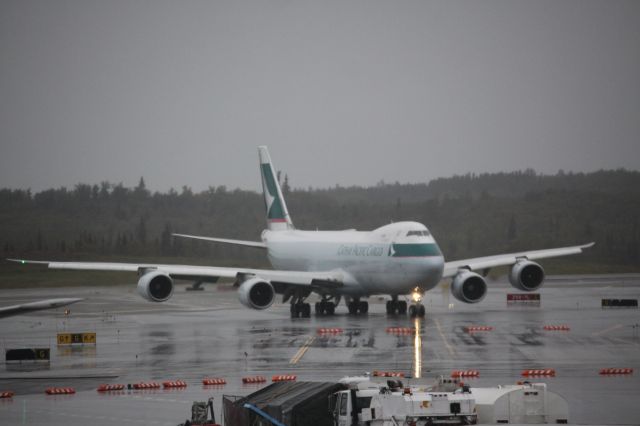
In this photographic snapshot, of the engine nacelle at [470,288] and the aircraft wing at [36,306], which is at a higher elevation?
the engine nacelle at [470,288]

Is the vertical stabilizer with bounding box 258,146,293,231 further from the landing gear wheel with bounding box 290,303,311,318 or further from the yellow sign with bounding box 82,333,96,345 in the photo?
the yellow sign with bounding box 82,333,96,345

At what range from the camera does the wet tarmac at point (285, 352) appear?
85.5 ft

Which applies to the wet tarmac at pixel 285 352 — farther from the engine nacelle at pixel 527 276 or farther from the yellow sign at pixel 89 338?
the engine nacelle at pixel 527 276

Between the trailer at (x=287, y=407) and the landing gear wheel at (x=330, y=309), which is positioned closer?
the trailer at (x=287, y=407)

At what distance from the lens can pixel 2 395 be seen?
27.9m

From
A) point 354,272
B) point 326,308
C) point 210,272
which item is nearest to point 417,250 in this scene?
point 354,272

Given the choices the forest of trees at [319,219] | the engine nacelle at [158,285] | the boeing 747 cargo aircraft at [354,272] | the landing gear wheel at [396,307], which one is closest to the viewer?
the boeing 747 cargo aircraft at [354,272]

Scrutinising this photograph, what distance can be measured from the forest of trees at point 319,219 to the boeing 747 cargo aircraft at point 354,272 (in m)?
30.7

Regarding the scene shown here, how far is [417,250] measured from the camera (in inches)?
1941

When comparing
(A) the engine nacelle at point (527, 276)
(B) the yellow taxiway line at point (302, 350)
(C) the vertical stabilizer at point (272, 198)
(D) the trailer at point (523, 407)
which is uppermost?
(C) the vertical stabilizer at point (272, 198)

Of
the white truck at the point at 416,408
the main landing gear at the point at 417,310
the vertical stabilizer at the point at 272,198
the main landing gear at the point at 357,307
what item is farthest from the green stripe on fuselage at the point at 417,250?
the white truck at the point at 416,408

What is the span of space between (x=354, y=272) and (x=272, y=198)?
44.1 feet

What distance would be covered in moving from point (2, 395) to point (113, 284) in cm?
5209

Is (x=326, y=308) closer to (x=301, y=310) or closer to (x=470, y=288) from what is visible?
(x=301, y=310)
